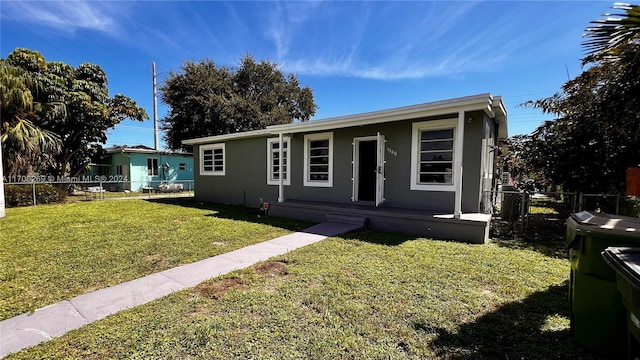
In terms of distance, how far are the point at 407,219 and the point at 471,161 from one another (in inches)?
77.7

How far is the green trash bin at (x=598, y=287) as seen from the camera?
6.36ft

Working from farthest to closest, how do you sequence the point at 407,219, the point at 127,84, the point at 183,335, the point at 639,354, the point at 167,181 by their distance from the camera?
the point at 127,84, the point at 167,181, the point at 407,219, the point at 183,335, the point at 639,354

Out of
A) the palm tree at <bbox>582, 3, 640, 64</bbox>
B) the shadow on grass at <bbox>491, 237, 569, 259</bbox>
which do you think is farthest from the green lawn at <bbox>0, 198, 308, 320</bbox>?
the palm tree at <bbox>582, 3, 640, 64</bbox>

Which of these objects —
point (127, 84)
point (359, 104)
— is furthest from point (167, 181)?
point (359, 104)

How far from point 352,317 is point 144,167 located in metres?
22.5

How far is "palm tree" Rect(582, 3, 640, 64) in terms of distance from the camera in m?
3.17

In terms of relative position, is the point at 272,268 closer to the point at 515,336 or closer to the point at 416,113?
the point at 515,336

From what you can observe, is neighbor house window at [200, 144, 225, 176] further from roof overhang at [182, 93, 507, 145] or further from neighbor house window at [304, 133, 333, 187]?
neighbor house window at [304, 133, 333, 187]

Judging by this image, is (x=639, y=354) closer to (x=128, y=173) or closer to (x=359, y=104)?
(x=359, y=104)

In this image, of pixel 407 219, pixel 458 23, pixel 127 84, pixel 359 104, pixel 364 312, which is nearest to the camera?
pixel 364 312

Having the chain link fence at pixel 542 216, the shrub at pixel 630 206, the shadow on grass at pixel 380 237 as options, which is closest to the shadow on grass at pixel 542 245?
the chain link fence at pixel 542 216

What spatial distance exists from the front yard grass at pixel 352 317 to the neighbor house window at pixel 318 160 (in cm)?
475

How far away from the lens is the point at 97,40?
51.1 feet

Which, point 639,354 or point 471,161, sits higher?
point 471,161
